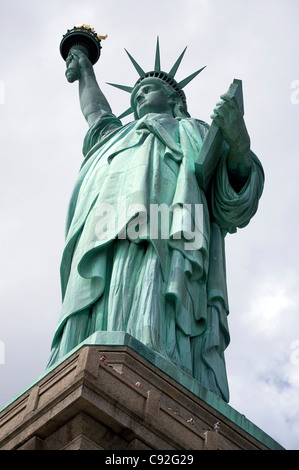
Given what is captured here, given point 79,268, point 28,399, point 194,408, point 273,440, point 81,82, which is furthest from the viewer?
point 81,82

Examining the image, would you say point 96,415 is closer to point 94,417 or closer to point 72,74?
point 94,417

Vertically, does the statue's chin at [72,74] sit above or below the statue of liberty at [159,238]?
above

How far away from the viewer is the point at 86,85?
15438mm

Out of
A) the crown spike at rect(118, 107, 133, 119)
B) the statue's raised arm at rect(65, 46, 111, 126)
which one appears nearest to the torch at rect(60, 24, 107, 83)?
the statue's raised arm at rect(65, 46, 111, 126)

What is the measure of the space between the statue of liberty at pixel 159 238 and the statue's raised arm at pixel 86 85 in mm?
1334

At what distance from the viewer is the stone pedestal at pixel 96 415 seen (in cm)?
780

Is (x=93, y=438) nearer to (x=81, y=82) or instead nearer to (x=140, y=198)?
(x=140, y=198)

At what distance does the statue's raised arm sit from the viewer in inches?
593

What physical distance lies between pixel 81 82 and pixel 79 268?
5.35 m

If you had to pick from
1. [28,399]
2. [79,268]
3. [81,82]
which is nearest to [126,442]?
[28,399]

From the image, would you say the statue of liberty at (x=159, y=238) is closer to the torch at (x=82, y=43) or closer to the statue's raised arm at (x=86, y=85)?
the statue's raised arm at (x=86, y=85)

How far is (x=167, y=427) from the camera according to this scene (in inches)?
317

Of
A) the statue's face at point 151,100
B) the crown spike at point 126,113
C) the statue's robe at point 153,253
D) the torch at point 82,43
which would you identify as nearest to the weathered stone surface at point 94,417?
the statue's robe at point 153,253
